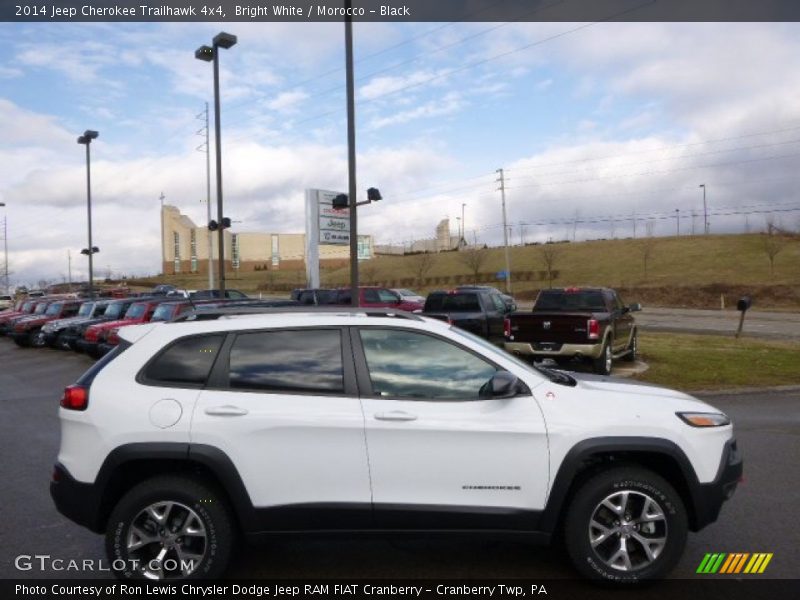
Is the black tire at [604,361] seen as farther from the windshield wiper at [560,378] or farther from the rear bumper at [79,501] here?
the rear bumper at [79,501]

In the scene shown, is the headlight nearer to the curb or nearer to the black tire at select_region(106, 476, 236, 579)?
the black tire at select_region(106, 476, 236, 579)

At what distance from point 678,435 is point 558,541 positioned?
3.68 feet

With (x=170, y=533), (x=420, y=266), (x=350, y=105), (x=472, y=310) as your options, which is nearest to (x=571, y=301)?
(x=472, y=310)

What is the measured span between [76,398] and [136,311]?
610 inches

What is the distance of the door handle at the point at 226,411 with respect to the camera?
3.97m

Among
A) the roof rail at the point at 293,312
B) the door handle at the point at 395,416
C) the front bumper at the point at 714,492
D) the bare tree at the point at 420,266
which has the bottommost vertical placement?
the front bumper at the point at 714,492

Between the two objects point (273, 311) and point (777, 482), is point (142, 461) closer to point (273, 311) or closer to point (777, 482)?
point (273, 311)

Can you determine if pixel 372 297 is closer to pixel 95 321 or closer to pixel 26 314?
pixel 95 321

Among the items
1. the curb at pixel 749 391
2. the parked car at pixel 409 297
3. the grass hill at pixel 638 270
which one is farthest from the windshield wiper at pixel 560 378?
the grass hill at pixel 638 270

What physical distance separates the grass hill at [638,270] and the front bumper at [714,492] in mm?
46621

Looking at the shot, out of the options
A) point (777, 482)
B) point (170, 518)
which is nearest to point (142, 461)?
point (170, 518)

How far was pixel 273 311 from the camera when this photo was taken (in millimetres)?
4465

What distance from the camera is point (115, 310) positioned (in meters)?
20.2

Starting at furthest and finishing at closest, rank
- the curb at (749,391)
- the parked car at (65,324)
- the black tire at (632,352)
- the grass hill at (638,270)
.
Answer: the grass hill at (638,270) < the parked car at (65,324) < the black tire at (632,352) < the curb at (749,391)
